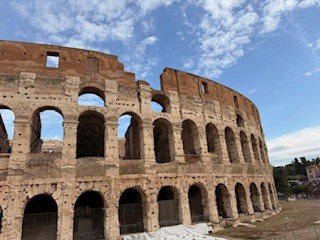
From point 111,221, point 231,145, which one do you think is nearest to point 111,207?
point 111,221

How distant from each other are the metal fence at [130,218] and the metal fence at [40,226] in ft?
11.6

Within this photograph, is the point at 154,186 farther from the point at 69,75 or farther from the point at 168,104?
the point at 69,75

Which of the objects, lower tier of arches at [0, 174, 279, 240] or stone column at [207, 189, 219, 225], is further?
stone column at [207, 189, 219, 225]

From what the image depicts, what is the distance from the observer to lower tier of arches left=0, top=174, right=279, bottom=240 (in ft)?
40.3

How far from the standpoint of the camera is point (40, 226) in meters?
12.9

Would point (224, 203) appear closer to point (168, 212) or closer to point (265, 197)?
point (168, 212)

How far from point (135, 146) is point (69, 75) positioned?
A: 24.8 ft

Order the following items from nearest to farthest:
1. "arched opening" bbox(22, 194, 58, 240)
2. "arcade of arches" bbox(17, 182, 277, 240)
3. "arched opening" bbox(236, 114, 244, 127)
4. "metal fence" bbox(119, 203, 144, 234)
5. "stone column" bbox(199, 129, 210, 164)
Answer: "arched opening" bbox(22, 194, 58, 240) → "arcade of arches" bbox(17, 182, 277, 240) → "metal fence" bbox(119, 203, 144, 234) → "stone column" bbox(199, 129, 210, 164) → "arched opening" bbox(236, 114, 244, 127)

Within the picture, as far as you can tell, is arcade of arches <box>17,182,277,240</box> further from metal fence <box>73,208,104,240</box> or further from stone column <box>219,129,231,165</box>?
stone column <box>219,129,231,165</box>

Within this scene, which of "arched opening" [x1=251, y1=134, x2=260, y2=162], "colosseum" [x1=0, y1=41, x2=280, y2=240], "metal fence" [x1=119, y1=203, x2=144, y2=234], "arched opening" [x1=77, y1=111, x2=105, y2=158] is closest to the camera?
"colosseum" [x1=0, y1=41, x2=280, y2=240]

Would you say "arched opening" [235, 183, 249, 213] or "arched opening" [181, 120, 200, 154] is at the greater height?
"arched opening" [181, 120, 200, 154]

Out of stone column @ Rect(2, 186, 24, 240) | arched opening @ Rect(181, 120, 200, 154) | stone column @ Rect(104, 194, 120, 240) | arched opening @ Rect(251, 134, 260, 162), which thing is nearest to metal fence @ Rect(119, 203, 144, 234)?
stone column @ Rect(104, 194, 120, 240)

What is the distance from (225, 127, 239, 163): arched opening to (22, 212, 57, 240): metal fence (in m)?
13.8

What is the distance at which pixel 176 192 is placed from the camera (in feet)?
51.9
